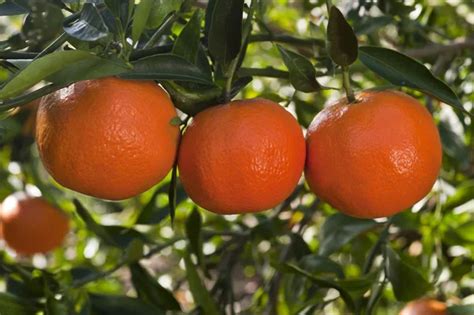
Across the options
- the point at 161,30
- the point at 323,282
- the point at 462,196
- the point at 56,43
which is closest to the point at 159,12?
the point at 161,30

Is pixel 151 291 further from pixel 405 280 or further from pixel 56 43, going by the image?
pixel 56 43

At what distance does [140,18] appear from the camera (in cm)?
79

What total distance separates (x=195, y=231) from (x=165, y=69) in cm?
50

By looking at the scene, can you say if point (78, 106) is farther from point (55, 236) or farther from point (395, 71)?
point (55, 236)

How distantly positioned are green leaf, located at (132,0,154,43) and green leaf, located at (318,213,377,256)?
589mm

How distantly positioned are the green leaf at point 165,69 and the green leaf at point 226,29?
3cm

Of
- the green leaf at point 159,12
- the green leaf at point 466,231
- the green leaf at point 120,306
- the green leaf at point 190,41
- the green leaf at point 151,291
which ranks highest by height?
the green leaf at point 159,12

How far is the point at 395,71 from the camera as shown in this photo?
2.99 feet

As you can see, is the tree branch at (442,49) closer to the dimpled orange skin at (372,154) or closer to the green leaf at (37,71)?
the dimpled orange skin at (372,154)

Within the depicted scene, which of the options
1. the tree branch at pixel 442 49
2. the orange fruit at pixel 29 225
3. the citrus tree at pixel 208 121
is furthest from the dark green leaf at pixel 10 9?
the orange fruit at pixel 29 225

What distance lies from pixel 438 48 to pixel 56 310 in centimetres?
77

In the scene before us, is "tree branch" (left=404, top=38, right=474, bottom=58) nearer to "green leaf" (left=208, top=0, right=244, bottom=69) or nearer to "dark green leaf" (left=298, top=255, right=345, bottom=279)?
"dark green leaf" (left=298, top=255, right=345, bottom=279)

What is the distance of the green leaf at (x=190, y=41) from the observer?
85 cm

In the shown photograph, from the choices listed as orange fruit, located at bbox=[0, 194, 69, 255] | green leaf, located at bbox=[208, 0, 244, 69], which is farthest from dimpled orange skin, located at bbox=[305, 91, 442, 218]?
orange fruit, located at bbox=[0, 194, 69, 255]
